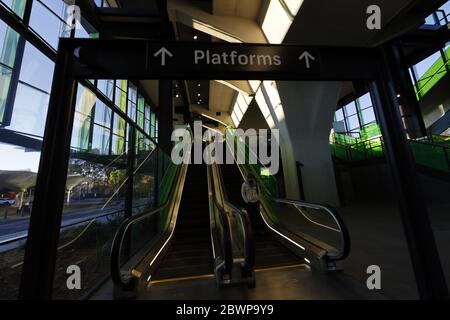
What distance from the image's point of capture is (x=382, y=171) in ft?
35.1

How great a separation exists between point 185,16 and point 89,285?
9.17 meters

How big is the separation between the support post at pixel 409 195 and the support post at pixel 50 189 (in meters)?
2.73

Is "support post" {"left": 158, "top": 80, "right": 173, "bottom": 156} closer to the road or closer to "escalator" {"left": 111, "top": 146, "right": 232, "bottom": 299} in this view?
"escalator" {"left": 111, "top": 146, "right": 232, "bottom": 299}

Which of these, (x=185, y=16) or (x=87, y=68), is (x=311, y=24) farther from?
(x=87, y=68)

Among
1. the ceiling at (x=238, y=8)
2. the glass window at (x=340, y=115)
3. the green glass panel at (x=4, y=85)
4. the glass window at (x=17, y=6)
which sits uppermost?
the ceiling at (x=238, y=8)

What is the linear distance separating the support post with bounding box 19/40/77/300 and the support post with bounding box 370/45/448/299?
273 cm

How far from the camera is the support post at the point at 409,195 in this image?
65.8 inches

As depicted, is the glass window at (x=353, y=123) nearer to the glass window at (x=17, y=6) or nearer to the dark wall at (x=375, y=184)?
the dark wall at (x=375, y=184)

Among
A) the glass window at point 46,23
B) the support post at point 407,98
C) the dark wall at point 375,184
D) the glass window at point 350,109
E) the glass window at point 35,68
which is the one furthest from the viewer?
the glass window at point 350,109

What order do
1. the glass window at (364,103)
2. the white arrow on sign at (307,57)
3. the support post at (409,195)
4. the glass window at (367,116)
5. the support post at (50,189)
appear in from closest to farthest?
the support post at (50,189) → the support post at (409,195) → the white arrow on sign at (307,57) → the glass window at (364,103) → the glass window at (367,116)

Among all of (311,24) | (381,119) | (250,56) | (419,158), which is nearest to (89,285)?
(250,56)

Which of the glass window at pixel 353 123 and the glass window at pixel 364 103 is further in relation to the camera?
the glass window at pixel 353 123

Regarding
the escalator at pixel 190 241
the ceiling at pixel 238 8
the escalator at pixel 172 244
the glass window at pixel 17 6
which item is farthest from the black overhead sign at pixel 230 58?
the ceiling at pixel 238 8

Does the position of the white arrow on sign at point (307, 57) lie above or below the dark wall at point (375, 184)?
above
